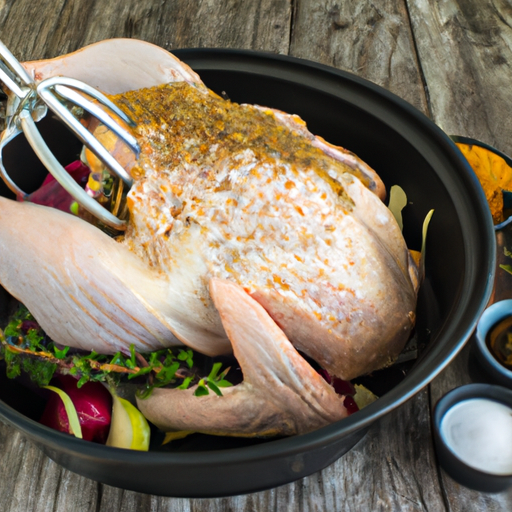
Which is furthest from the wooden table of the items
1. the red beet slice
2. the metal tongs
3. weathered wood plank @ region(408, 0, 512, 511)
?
the metal tongs

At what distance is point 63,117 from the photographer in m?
0.89

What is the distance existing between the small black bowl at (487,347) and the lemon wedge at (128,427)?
2.33 ft

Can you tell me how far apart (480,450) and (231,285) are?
0.58 meters

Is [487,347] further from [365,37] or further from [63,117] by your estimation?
[365,37]

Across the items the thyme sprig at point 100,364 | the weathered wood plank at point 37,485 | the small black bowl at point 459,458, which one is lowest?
the small black bowl at point 459,458

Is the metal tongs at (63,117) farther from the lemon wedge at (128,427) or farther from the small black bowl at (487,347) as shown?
the small black bowl at (487,347)

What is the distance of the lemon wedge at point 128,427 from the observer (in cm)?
103

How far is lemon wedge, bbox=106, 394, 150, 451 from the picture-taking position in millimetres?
1033

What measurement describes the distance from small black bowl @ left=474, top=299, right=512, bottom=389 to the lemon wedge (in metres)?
0.71

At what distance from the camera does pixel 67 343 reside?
3.51 ft

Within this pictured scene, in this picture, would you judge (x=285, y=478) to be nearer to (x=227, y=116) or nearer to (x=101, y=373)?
(x=101, y=373)

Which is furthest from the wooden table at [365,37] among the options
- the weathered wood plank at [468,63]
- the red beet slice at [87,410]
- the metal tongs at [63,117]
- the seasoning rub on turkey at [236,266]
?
the metal tongs at [63,117]

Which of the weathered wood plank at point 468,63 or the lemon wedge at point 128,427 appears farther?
the weathered wood plank at point 468,63

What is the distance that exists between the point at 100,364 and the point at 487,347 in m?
0.83
